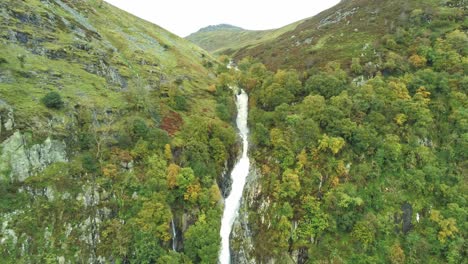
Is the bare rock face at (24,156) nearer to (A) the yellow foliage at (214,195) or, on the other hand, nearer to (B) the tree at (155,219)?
(B) the tree at (155,219)

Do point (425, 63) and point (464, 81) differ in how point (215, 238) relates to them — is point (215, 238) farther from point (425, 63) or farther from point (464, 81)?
point (425, 63)

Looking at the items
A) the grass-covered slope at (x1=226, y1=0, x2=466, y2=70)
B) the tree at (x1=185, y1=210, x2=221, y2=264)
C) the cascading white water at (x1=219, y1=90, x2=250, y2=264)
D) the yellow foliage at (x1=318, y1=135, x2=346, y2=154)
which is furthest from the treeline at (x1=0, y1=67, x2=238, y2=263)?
the grass-covered slope at (x1=226, y1=0, x2=466, y2=70)

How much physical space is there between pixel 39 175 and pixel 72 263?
41.9 feet

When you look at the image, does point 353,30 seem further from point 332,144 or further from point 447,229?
point 447,229

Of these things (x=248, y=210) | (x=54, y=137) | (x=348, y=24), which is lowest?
(x=248, y=210)

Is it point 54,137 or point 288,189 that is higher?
point 54,137

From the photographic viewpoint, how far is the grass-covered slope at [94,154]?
38.2 meters

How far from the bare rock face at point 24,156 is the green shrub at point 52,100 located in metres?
7.37

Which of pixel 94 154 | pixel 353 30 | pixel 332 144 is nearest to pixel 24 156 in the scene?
pixel 94 154

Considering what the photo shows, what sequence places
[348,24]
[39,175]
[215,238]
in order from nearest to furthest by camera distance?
[39,175] → [215,238] → [348,24]

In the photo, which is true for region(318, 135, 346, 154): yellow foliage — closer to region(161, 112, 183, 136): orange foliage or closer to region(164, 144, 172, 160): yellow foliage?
region(164, 144, 172, 160): yellow foliage

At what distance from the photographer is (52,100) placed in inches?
1877

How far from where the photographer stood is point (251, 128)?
2714 inches

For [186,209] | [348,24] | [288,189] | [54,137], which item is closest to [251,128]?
[288,189]
